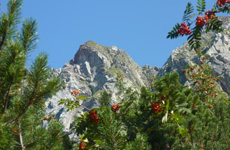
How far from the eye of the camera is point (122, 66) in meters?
199

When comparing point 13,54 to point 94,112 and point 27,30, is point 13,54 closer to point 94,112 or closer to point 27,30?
point 27,30

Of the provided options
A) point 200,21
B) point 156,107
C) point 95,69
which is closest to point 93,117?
point 156,107

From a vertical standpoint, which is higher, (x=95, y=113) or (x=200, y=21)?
(x=200, y=21)

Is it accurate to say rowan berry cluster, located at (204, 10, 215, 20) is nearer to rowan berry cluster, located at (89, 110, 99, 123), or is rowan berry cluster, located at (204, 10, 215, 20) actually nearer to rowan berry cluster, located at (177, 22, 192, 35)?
rowan berry cluster, located at (177, 22, 192, 35)

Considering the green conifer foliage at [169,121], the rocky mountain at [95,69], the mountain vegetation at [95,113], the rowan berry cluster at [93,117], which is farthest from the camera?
the rocky mountain at [95,69]

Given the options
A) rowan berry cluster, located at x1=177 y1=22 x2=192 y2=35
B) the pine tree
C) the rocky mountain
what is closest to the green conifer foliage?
rowan berry cluster, located at x1=177 y1=22 x2=192 y2=35

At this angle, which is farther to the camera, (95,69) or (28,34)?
(95,69)

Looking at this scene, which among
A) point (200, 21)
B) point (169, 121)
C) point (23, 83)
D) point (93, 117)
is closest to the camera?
point (23, 83)

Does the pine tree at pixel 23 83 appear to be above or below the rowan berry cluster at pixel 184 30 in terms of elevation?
A: below

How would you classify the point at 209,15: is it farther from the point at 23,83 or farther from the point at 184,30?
the point at 23,83

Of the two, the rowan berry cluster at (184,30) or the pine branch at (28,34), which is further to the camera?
the rowan berry cluster at (184,30)

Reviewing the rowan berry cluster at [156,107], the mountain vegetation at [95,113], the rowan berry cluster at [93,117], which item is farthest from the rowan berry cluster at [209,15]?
the rowan berry cluster at [93,117]

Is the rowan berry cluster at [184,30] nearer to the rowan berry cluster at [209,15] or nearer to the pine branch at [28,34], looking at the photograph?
the rowan berry cluster at [209,15]

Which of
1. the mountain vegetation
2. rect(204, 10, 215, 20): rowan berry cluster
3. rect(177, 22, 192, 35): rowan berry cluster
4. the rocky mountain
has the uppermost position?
the rocky mountain
